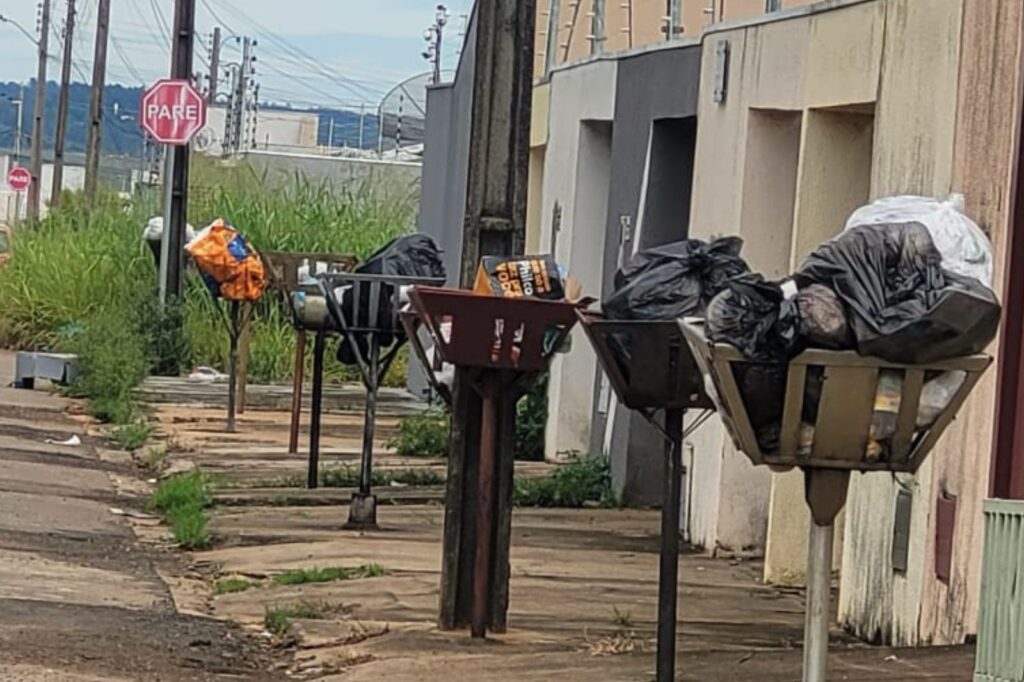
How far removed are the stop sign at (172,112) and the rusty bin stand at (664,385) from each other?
55.1 ft

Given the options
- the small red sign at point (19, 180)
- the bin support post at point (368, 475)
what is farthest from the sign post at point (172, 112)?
the small red sign at point (19, 180)

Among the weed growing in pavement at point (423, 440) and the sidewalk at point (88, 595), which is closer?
the sidewalk at point (88, 595)

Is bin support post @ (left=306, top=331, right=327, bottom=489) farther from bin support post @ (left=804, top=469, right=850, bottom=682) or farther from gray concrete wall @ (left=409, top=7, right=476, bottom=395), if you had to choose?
bin support post @ (left=804, top=469, right=850, bottom=682)

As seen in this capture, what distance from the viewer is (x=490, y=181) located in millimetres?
9367

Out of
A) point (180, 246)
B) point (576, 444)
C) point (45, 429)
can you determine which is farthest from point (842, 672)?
point (180, 246)

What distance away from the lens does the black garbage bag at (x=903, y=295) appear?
493 centimetres

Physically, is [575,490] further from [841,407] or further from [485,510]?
[841,407]

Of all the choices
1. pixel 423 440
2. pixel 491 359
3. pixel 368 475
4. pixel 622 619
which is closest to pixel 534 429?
pixel 423 440

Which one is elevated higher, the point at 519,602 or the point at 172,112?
the point at 172,112

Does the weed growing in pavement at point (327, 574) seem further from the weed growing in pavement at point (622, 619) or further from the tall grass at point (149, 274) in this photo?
the tall grass at point (149, 274)

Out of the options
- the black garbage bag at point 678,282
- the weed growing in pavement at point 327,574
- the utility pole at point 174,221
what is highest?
the utility pole at point 174,221

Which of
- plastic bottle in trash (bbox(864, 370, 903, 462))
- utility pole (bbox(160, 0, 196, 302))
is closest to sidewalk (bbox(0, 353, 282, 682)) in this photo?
plastic bottle in trash (bbox(864, 370, 903, 462))

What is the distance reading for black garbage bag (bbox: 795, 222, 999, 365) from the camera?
4930 millimetres

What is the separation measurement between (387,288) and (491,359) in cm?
389
